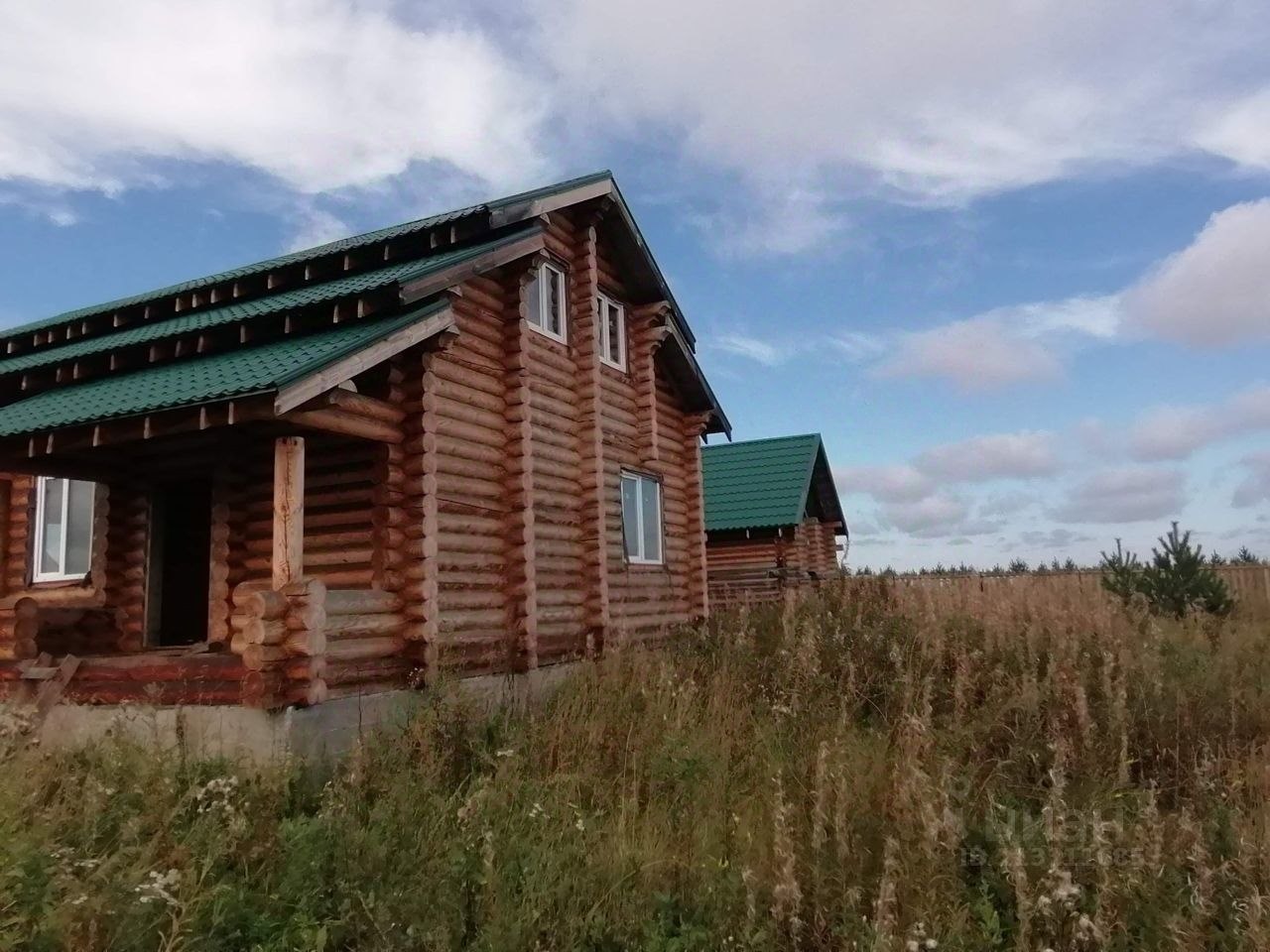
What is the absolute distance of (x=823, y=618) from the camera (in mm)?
13102

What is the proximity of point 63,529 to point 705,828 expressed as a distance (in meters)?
11.4

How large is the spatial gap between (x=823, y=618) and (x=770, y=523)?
1247 centimetres

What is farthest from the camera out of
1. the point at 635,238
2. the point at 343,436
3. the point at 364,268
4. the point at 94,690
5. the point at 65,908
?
the point at 635,238

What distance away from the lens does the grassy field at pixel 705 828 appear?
5.27 metres

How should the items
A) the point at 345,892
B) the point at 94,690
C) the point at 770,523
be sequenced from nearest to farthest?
the point at 345,892 < the point at 94,690 < the point at 770,523

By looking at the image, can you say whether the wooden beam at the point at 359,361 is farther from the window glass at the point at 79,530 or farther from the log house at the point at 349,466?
the window glass at the point at 79,530

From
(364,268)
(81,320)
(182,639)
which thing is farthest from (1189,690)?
(81,320)

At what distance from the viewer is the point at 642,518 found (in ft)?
52.1

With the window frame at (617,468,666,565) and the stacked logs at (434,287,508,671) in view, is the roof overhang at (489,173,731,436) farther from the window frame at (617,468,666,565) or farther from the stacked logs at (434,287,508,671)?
the window frame at (617,468,666,565)

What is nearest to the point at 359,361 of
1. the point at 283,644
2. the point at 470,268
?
the point at 470,268

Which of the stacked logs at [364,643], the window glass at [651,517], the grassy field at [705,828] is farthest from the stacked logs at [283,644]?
the window glass at [651,517]

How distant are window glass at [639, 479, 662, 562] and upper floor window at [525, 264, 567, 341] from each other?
3310 millimetres

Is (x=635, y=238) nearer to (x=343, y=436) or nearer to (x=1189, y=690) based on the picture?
(x=343, y=436)

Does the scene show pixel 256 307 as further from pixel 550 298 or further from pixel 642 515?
pixel 642 515
